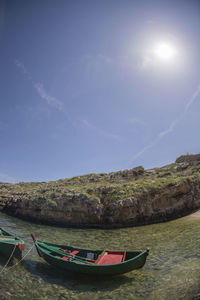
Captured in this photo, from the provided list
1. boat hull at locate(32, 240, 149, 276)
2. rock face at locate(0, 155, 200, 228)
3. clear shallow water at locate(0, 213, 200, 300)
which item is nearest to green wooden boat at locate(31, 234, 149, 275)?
boat hull at locate(32, 240, 149, 276)

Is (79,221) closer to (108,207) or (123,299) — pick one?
(108,207)

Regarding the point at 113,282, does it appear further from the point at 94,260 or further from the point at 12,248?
the point at 12,248

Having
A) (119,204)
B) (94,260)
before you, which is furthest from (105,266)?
(119,204)

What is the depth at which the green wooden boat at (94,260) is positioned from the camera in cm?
820

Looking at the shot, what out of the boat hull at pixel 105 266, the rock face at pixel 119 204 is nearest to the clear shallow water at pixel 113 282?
the boat hull at pixel 105 266

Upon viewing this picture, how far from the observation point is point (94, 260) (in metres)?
9.79

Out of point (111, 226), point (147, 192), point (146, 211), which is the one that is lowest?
point (111, 226)

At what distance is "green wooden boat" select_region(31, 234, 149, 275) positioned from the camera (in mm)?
8195

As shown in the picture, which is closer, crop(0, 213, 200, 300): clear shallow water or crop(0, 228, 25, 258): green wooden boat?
crop(0, 213, 200, 300): clear shallow water

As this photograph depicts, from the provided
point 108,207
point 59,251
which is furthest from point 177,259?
point 108,207

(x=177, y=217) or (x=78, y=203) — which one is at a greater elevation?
(x=78, y=203)

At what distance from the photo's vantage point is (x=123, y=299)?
686cm

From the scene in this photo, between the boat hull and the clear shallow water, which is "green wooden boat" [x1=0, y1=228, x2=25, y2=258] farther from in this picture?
the boat hull

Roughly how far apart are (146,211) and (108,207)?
20.3 ft
